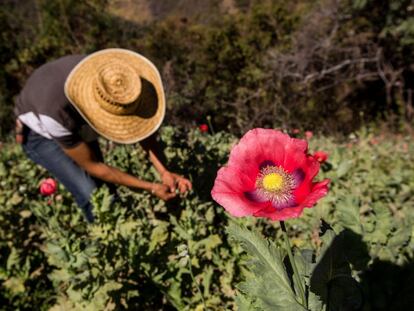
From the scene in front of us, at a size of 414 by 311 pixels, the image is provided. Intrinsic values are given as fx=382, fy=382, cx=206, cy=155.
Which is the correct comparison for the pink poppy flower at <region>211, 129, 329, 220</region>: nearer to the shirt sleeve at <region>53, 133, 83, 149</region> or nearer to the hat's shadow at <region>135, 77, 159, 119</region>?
the hat's shadow at <region>135, 77, 159, 119</region>

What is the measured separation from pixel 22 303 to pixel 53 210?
79cm

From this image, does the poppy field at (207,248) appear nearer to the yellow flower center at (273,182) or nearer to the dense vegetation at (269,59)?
the yellow flower center at (273,182)

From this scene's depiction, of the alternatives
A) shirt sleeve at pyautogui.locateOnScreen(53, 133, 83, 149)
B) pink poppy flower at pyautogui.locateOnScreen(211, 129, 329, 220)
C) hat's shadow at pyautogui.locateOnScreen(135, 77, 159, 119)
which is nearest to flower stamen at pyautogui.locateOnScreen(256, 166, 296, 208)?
pink poppy flower at pyautogui.locateOnScreen(211, 129, 329, 220)

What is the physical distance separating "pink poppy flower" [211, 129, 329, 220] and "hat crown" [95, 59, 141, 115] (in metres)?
1.28

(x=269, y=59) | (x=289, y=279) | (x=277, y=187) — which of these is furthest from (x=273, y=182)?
(x=269, y=59)

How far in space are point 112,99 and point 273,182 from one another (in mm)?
1407

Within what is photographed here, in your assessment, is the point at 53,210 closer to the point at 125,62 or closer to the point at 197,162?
the point at 197,162

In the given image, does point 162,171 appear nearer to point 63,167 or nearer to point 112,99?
point 112,99

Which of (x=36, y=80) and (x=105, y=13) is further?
(x=105, y=13)

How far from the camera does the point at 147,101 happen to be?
8.38ft

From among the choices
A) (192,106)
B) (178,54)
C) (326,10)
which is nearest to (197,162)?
(192,106)

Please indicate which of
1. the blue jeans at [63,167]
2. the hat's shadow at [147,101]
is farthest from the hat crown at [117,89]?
the blue jeans at [63,167]

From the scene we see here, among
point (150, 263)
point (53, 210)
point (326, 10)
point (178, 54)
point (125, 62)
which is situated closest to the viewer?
point (150, 263)

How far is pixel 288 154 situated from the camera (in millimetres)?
1117
